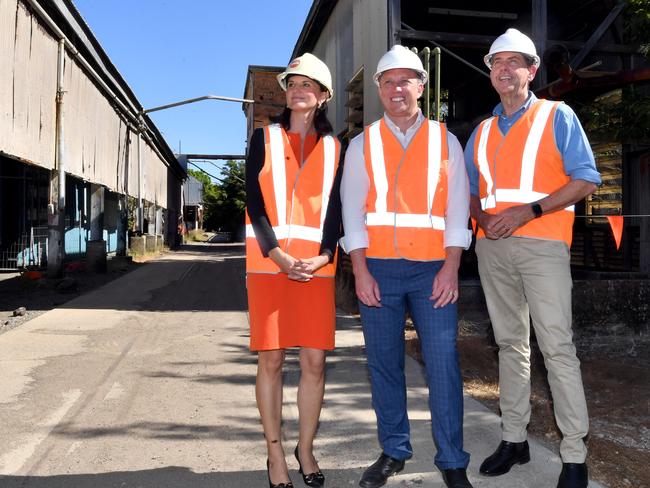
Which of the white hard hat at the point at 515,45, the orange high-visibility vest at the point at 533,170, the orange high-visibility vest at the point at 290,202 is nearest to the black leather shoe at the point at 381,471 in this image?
the orange high-visibility vest at the point at 290,202

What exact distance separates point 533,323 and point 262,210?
1.51 m

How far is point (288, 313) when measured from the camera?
9.96 feet

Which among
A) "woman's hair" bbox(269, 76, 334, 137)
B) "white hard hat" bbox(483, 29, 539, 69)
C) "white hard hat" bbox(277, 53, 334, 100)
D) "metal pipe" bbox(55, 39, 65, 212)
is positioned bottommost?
"woman's hair" bbox(269, 76, 334, 137)

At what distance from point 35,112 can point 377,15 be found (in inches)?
Result: 296

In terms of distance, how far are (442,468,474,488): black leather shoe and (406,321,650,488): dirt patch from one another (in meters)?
0.86

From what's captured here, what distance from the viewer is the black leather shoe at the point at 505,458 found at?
3.26 meters

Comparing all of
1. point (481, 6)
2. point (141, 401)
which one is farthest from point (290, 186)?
point (481, 6)

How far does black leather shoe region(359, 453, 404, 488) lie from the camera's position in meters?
3.11

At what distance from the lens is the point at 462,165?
308cm

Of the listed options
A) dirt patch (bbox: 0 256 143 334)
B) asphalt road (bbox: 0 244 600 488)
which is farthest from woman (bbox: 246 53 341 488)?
dirt patch (bbox: 0 256 143 334)

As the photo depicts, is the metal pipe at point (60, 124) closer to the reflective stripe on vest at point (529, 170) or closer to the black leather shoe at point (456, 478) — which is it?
the reflective stripe on vest at point (529, 170)

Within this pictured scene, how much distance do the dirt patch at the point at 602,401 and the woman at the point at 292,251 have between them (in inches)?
67.8

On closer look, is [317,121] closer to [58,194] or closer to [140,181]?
[58,194]

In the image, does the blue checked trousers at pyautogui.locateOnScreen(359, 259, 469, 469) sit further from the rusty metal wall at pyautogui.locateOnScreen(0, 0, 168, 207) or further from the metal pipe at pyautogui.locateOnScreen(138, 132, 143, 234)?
the metal pipe at pyautogui.locateOnScreen(138, 132, 143, 234)
